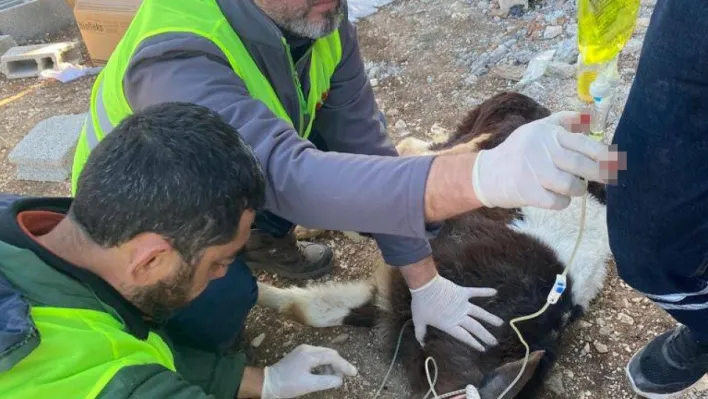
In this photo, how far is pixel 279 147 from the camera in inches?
66.7

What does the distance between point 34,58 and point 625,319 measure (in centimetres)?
458

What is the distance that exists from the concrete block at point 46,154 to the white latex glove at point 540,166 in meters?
3.19

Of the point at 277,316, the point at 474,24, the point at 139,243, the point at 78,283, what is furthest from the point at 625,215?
the point at 474,24

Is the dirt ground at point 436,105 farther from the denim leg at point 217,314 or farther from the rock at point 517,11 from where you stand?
the denim leg at point 217,314

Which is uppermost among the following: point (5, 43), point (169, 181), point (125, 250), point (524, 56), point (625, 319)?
point (169, 181)

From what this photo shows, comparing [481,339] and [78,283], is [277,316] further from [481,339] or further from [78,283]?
[78,283]

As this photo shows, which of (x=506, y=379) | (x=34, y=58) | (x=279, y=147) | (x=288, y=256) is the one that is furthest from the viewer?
(x=34, y=58)

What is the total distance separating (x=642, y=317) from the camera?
272 centimetres

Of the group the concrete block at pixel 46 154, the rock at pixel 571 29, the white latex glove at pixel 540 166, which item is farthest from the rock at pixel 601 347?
the concrete block at pixel 46 154

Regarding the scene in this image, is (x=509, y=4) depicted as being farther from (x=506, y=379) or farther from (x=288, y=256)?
(x=506, y=379)

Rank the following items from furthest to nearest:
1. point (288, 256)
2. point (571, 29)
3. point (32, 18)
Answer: point (32, 18) → point (571, 29) → point (288, 256)

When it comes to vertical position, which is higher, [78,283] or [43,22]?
[78,283]

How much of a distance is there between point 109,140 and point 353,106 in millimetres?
1336

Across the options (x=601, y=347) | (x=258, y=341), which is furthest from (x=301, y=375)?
(x=601, y=347)
